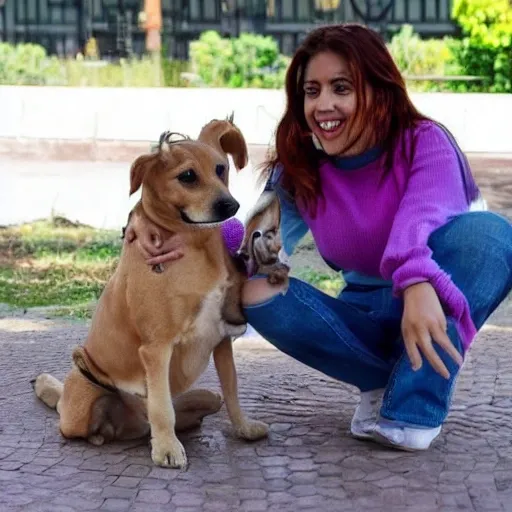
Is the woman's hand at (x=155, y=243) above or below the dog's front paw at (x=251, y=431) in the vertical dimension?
above

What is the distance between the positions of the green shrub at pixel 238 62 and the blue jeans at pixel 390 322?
11.6 meters

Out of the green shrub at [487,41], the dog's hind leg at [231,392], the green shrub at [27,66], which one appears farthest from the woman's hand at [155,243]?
the green shrub at [27,66]

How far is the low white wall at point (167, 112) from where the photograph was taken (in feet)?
42.4

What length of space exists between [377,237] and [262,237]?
0.38m

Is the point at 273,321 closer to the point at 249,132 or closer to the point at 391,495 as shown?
the point at 391,495

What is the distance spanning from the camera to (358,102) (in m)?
3.55

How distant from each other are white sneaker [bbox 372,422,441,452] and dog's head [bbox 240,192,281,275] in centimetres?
65

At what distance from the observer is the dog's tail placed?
166 inches

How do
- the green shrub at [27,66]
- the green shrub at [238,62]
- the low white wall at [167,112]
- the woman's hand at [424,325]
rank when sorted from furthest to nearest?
the green shrub at [27,66]
the green shrub at [238,62]
the low white wall at [167,112]
the woman's hand at [424,325]

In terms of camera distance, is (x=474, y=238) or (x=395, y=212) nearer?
(x=474, y=238)

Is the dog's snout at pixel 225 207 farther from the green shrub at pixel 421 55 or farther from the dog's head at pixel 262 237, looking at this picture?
the green shrub at pixel 421 55

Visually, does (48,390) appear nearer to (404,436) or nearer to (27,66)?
(404,436)

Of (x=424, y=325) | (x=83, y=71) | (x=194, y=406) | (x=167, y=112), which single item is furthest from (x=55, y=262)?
(x=83, y=71)

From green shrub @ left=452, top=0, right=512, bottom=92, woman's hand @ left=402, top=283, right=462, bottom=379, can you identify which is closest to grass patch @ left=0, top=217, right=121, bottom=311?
woman's hand @ left=402, top=283, right=462, bottom=379
